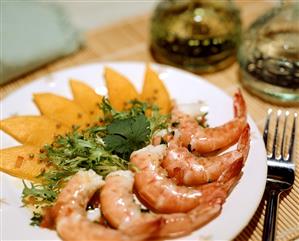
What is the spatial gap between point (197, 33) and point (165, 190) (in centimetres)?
82

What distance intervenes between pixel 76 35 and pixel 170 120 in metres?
0.77

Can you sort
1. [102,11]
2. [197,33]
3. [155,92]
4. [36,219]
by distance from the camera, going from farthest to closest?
[102,11], [197,33], [155,92], [36,219]

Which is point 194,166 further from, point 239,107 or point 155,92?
point 155,92

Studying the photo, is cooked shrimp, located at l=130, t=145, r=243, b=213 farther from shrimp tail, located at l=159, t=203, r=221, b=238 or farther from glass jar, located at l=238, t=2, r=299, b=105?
glass jar, located at l=238, t=2, r=299, b=105

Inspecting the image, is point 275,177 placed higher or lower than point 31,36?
lower

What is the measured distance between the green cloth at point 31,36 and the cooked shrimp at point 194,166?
83 cm

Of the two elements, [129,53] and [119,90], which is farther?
[129,53]

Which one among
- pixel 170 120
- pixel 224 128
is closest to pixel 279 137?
pixel 224 128

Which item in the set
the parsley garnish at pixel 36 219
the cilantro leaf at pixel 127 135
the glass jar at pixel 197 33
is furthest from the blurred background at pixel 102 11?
the parsley garnish at pixel 36 219

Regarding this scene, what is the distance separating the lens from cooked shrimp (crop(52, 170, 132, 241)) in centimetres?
102

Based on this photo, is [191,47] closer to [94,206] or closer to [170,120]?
[170,120]

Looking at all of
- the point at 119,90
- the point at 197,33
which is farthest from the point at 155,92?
the point at 197,33

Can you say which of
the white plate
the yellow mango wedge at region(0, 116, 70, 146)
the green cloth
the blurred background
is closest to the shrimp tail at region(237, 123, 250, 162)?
the white plate

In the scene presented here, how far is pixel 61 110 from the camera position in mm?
1487
